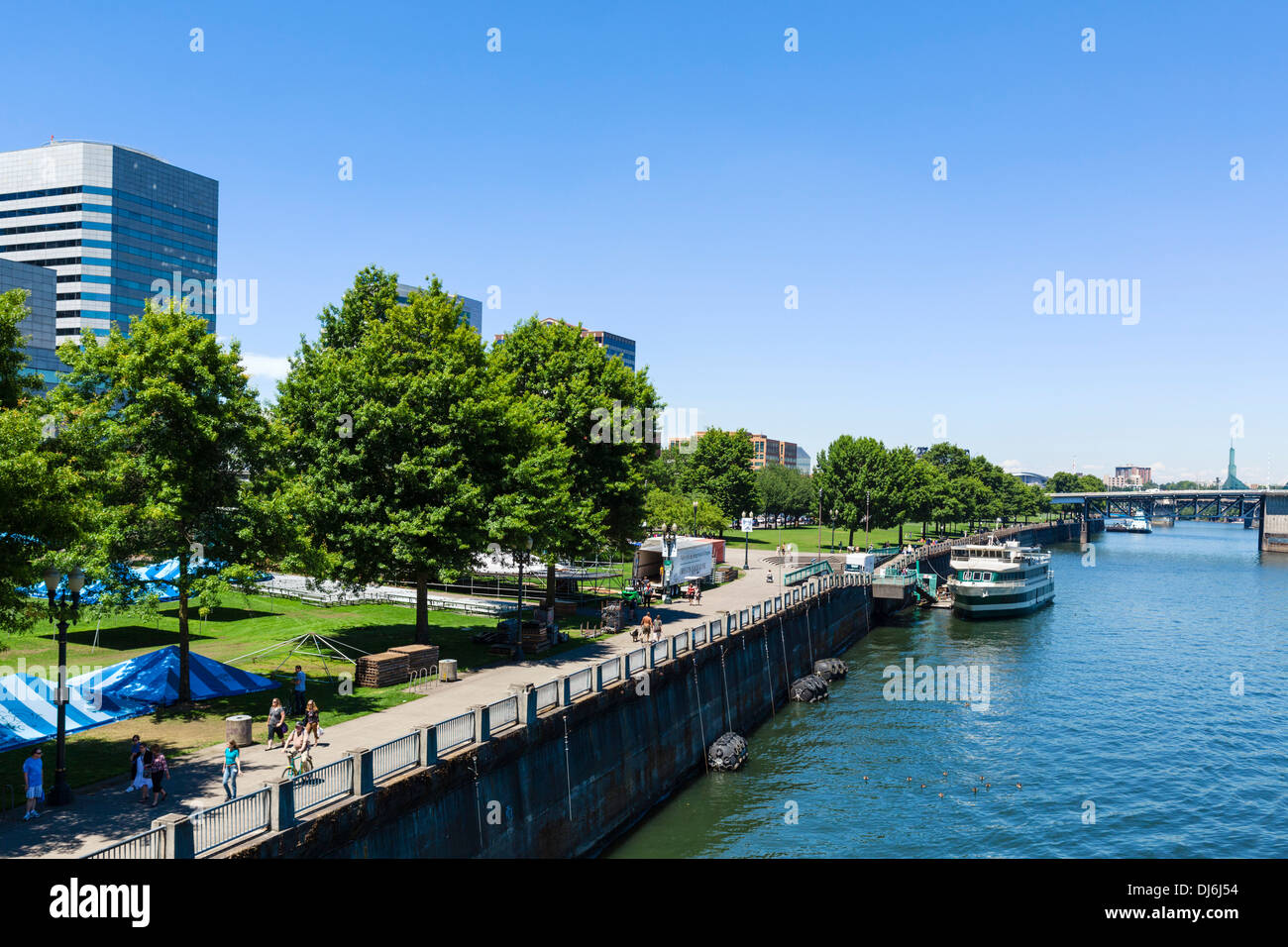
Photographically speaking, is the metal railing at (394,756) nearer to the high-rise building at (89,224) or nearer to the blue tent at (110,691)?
the blue tent at (110,691)

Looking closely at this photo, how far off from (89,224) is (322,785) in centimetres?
16931

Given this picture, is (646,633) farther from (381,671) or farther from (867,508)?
(867,508)

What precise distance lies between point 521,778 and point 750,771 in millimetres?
14138

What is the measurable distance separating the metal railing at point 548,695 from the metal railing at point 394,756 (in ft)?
18.0

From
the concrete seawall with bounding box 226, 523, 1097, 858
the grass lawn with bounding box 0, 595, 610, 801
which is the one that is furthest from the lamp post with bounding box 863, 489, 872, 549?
the grass lawn with bounding box 0, 595, 610, 801

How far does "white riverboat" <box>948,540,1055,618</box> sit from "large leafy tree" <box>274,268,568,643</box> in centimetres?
5172

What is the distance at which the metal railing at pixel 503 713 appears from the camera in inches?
867

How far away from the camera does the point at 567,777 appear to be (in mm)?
24406

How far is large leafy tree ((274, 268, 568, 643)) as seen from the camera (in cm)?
3219

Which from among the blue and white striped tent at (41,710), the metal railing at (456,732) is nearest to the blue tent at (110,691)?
the blue and white striped tent at (41,710)

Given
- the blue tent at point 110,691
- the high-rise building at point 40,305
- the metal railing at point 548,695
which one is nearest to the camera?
the blue tent at point 110,691

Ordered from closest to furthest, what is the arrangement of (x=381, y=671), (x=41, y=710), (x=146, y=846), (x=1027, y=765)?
(x=146, y=846) < (x=41, y=710) < (x=381, y=671) < (x=1027, y=765)

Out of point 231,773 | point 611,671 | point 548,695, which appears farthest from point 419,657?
point 231,773
